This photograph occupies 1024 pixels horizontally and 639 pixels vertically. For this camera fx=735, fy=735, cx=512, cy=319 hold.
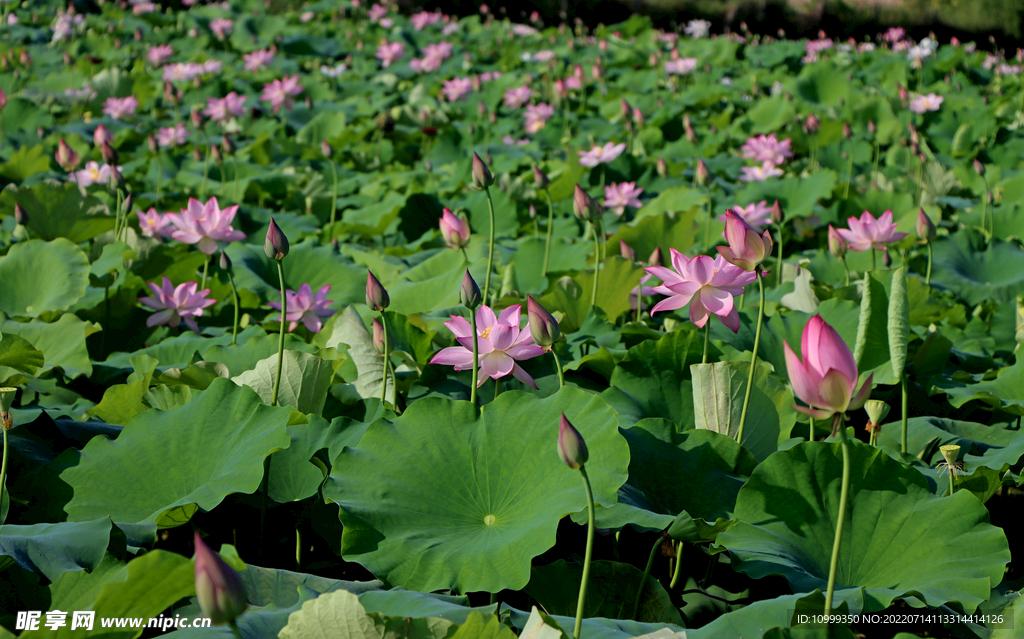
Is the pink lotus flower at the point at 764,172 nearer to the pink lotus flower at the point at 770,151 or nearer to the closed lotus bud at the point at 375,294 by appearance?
the pink lotus flower at the point at 770,151

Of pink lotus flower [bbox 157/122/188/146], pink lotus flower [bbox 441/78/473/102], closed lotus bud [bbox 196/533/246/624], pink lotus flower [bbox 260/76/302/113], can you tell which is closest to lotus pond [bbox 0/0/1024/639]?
closed lotus bud [bbox 196/533/246/624]

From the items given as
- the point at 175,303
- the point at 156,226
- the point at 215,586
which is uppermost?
the point at 215,586

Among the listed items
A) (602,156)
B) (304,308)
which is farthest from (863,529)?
(602,156)

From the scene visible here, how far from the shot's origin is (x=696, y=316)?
122 cm

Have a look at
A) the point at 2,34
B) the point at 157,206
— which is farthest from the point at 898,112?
the point at 2,34

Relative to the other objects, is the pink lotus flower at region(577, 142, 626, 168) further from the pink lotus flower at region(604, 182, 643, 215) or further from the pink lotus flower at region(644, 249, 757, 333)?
the pink lotus flower at region(644, 249, 757, 333)

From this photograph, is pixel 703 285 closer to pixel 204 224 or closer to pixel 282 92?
pixel 204 224

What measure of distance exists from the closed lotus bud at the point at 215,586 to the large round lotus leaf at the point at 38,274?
1488mm

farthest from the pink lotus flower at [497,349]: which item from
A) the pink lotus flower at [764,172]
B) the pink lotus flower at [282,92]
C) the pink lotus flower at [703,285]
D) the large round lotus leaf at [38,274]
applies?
Answer: the pink lotus flower at [282,92]

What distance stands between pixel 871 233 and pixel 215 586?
68.8 inches

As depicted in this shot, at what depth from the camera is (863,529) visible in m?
1.04

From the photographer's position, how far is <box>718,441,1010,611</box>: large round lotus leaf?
961 mm

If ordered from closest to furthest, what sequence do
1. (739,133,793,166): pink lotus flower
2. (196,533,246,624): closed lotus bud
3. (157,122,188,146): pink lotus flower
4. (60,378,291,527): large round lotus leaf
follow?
(196,533,246,624): closed lotus bud
(60,378,291,527): large round lotus leaf
(739,133,793,166): pink lotus flower
(157,122,188,146): pink lotus flower

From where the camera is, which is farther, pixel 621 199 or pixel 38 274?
pixel 621 199
